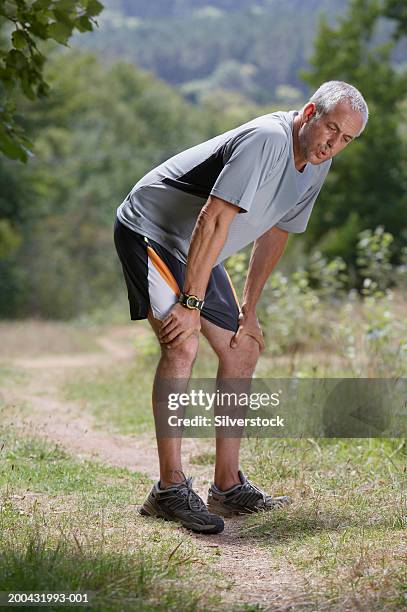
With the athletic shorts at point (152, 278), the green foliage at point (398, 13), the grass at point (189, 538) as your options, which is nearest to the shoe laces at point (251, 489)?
the grass at point (189, 538)

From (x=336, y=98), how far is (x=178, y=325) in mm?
1151

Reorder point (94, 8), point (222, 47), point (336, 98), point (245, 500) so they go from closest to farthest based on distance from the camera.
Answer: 1. point (336, 98)
2. point (94, 8)
3. point (245, 500)
4. point (222, 47)

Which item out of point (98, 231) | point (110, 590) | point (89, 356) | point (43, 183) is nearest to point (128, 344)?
point (89, 356)

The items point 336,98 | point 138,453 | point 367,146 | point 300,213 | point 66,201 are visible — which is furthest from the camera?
point 66,201

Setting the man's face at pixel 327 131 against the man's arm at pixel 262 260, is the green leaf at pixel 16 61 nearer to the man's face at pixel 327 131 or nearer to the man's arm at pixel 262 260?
the man's face at pixel 327 131

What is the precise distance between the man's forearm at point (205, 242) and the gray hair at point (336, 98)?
0.60 metres

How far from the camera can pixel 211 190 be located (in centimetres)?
371

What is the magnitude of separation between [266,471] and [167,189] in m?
1.66

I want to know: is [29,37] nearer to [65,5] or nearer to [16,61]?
[16,61]

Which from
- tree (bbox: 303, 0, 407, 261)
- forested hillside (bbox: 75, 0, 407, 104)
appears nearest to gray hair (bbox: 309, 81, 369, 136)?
tree (bbox: 303, 0, 407, 261)

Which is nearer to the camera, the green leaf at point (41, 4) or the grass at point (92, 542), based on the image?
the grass at point (92, 542)

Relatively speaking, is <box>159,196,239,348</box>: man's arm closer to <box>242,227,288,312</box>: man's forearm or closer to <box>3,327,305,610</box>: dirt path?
<box>242,227,288,312</box>: man's forearm

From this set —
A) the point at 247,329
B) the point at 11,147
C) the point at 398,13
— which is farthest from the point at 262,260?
the point at 398,13

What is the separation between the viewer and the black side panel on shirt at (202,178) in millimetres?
3805
